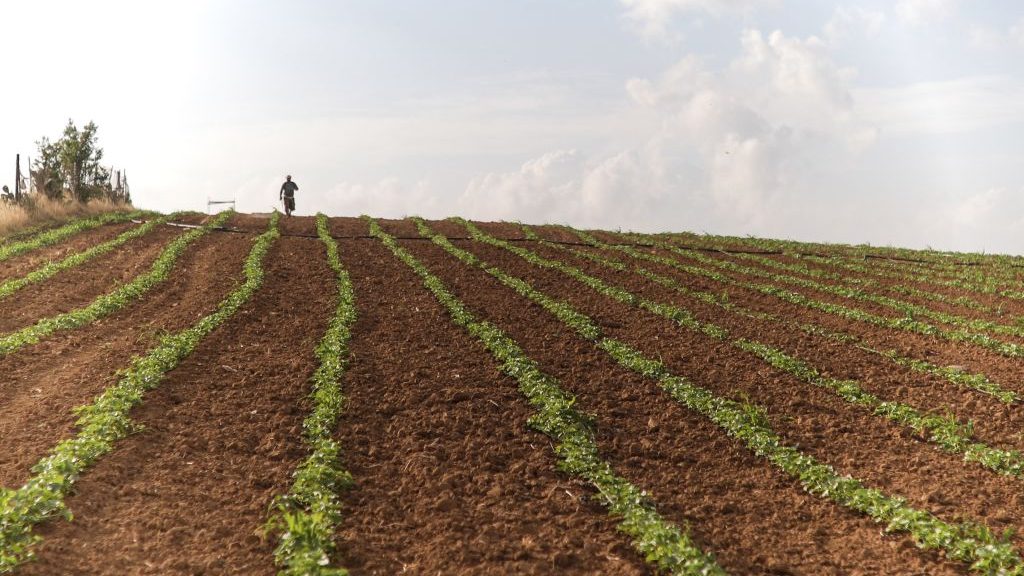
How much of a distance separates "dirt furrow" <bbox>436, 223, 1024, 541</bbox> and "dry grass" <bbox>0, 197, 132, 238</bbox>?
21.7m

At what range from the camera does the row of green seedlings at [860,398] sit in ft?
28.0

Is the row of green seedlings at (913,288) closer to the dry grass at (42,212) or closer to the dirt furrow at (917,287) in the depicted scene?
the dirt furrow at (917,287)

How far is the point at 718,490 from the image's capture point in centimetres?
771

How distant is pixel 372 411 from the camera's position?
363 inches

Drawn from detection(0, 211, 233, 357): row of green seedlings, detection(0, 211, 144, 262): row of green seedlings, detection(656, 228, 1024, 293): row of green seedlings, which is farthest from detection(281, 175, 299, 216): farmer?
detection(656, 228, 1024, 293): row of green seedlings

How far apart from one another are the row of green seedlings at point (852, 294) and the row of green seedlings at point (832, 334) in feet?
5.61

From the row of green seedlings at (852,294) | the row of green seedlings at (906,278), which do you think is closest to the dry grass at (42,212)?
the row of green seedlings at (852,294)

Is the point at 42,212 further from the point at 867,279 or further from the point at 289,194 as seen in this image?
the point at 867,279

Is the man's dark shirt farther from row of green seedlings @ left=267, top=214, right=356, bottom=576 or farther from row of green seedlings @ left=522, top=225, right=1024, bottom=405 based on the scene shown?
row of green seedlings @ left=267, top=214, right=356, bottom=576

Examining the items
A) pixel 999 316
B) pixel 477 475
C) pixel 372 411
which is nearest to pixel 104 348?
pixel 372 411

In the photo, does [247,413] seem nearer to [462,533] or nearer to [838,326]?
[462,533]

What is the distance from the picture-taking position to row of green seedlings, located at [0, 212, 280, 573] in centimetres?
612

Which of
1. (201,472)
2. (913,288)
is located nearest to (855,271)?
(913,288)

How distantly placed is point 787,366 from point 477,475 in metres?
6.13
